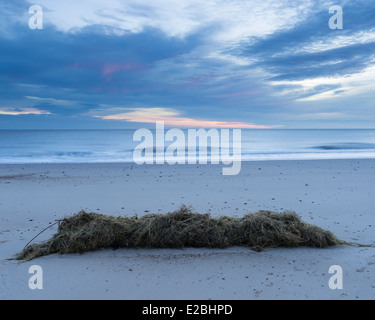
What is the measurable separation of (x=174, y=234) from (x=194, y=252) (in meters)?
0.35

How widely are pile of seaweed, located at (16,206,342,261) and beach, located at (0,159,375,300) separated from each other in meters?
0.13

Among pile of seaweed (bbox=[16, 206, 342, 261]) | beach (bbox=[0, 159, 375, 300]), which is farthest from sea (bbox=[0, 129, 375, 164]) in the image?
pile of seaweed (bbox=[16, 206, 342, 261])

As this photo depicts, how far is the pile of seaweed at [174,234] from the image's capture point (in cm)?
414

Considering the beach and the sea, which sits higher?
the sea

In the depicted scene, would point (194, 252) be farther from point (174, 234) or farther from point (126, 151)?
point (126, 151)

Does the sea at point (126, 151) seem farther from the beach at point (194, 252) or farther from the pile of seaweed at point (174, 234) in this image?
the pile of seaweed at point (174, 234)

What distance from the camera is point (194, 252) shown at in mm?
4117

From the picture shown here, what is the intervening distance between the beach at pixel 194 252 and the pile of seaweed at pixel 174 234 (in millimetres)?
126

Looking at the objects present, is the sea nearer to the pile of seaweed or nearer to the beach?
the beach

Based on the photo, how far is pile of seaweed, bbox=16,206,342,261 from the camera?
4.14 m

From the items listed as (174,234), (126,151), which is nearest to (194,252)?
(174,234)

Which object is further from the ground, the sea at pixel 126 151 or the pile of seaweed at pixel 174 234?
the sea at pixel 126 151

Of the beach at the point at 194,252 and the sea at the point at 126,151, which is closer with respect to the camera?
the beach at the point at 194,252

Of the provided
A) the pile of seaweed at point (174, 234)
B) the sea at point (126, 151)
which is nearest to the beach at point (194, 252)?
the pile of seaweed at point (174, 234)
